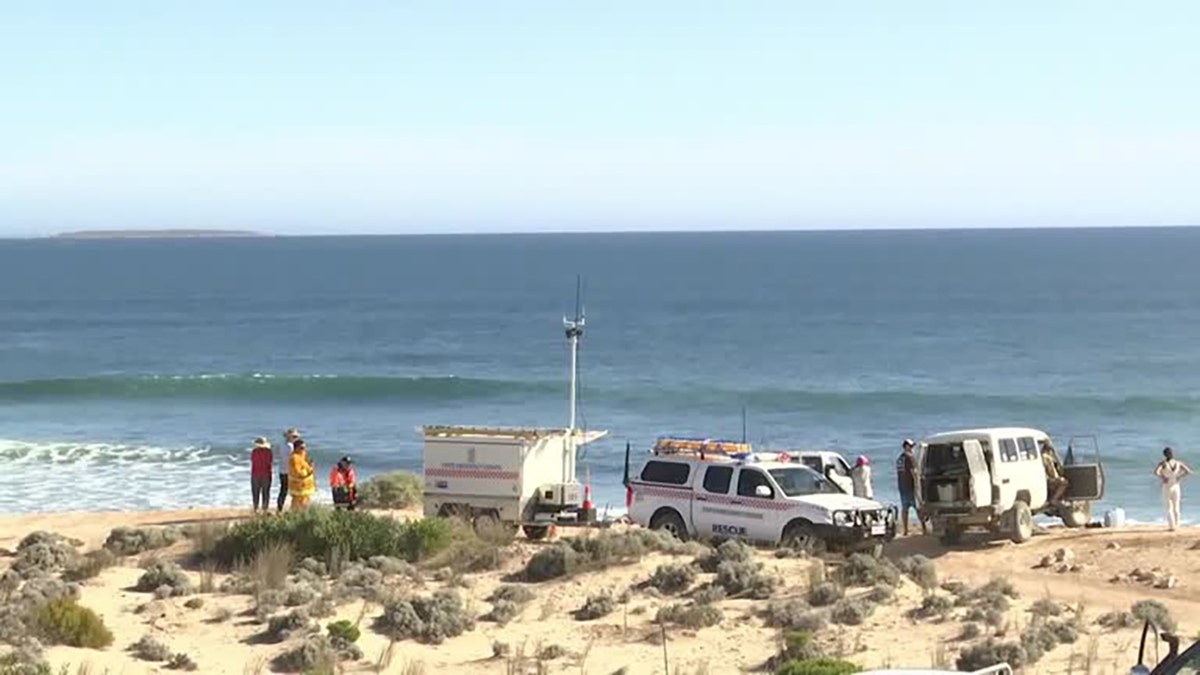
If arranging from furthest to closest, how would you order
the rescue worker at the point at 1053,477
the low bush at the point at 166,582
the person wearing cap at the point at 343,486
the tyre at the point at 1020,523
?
1. the rescue worker at the point at 1053,477
2. the person wearing cap at the point at 343,486
3. the tyre at the point at 1020,523
4. the low bush at the point at 166,582

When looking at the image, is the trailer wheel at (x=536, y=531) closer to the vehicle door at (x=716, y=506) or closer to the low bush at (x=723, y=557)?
the vehicle door at (x=716, y=506)

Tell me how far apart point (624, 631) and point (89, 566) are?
23.0 feet

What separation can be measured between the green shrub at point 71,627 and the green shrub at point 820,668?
678cm

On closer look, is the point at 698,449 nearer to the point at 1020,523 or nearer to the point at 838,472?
the point at 838,472

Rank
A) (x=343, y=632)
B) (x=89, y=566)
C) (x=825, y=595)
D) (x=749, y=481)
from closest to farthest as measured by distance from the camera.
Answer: (x=343, y=632), (x=825, y=595), (x=89, y=566), (x=749, y=481)

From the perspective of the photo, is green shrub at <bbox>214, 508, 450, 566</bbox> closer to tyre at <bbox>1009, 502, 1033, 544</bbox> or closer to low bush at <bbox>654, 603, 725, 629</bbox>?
low bush at <bbox>654, 603, 725, 629</bbox>

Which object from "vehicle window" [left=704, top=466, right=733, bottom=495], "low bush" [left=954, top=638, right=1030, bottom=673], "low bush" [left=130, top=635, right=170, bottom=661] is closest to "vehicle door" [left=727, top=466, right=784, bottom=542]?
"vehicle window" [left=704, top=466, right=733, bottom=495]

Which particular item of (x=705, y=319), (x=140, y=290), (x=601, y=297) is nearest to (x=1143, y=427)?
(x=705, y=319)

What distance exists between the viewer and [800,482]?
23.0m

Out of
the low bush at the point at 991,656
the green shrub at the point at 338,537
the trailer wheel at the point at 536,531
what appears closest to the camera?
the low bush at the point at 991,656

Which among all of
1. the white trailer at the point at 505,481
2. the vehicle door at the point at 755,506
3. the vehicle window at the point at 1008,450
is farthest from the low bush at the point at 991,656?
the vehicle window at the point at 1008,450

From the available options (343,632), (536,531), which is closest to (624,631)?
(343,632)

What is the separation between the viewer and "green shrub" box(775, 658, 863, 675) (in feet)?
43.9

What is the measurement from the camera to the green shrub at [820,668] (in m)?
13.4
